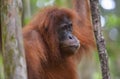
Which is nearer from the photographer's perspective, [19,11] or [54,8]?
[19,11]

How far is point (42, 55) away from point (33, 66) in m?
0.25

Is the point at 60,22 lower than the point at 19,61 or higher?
higher

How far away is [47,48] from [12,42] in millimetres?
1542

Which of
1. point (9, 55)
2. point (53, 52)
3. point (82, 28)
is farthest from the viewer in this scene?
point (82, 28)

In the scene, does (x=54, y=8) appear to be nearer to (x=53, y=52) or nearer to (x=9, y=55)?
(x=53, y=52)

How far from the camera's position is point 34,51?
→ 407 centimetres

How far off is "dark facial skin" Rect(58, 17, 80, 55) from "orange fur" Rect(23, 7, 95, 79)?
0.05 meters

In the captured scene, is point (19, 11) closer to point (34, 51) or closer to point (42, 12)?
point (34, 51)

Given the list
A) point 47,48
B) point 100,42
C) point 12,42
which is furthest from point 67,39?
point 12,42

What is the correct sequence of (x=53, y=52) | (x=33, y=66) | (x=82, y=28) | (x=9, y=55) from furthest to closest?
(x=82, y=28)
(x=53, y=52)
(x=33, y=66)
(x=9, y=55)

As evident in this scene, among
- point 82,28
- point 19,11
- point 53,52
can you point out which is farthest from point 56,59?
point 19,11

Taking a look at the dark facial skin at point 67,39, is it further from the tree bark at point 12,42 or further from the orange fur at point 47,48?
the tree bark at point 12,42

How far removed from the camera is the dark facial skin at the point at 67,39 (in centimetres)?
426

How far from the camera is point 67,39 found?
435cm
